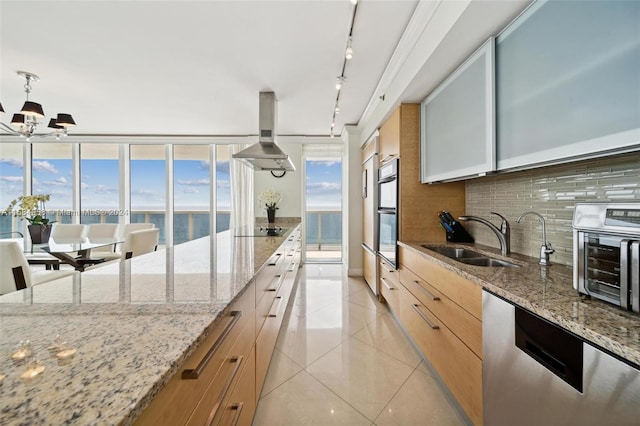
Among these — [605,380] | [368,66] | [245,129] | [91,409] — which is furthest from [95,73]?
[605,380]

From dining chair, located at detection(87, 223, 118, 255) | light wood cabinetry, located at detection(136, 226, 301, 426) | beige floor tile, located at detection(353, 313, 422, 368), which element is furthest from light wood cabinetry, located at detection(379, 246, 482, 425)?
dining chair, located at detection(87, 223, 118, 255)

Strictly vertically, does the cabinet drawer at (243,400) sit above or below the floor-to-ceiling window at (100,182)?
below

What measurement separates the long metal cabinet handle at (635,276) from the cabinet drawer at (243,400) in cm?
133

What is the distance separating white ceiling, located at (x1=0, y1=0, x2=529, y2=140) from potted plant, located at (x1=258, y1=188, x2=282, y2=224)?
1597 millimetres

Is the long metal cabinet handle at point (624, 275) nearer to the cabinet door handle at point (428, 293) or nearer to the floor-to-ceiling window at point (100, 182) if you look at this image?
the cabinet door handle at point (428, 293)

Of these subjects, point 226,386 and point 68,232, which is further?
point 68,232

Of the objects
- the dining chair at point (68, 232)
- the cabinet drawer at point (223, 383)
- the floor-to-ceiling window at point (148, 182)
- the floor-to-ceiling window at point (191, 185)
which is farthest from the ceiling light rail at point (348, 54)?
the dining chair at point (68, 232)

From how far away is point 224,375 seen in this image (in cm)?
89

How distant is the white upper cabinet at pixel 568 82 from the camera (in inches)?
37.4

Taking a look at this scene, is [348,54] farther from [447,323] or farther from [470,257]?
[447,323]

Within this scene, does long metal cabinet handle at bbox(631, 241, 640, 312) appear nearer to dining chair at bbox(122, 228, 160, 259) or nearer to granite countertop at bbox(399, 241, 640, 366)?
granite countertop at bbox(399, 241, 640, 366)

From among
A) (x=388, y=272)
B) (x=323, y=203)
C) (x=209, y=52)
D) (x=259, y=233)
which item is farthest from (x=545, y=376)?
(x=323, y=203)

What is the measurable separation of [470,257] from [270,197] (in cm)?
374

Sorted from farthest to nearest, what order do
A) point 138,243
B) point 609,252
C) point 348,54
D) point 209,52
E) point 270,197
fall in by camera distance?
point 270,197, point 138,243, point 209,52, point 348,54, point 609,252
